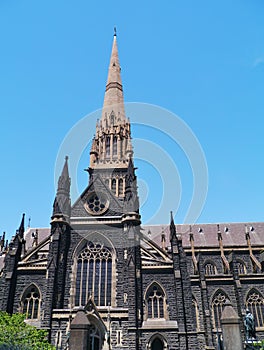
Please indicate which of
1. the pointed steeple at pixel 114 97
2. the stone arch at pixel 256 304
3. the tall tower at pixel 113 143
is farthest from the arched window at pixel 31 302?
the pointed steeple at pixel 114 97

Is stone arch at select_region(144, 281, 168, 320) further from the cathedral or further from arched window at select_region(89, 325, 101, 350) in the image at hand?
arched window at select_region(89, 325, 101, 350)

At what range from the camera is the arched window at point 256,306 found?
2920cm

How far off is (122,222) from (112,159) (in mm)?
15337

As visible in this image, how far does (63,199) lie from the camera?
2731 centimetres

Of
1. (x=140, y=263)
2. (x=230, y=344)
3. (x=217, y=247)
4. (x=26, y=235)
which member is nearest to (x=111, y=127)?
(x=26, y=235)

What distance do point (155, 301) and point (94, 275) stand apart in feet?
15.9

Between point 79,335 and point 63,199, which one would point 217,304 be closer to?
point 63,199

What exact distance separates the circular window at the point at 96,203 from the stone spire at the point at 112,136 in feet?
37.3

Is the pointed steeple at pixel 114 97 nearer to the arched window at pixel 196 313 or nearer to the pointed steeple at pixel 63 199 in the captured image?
the pointed steeple at pixel 63 199

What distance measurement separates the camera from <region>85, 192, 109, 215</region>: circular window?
27469 millimetres

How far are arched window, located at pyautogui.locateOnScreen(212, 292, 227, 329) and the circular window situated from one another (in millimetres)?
13150

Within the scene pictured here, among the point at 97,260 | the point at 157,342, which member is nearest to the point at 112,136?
the point at 97,260

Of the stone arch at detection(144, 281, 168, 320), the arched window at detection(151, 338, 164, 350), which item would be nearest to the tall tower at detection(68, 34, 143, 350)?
the stone arch at detection(144, 281, 168, 320)

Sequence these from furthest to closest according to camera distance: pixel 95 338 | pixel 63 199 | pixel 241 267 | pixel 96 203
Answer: pixel 241 267, pixel 96 203, pixel 63 199, pixel 95 338
